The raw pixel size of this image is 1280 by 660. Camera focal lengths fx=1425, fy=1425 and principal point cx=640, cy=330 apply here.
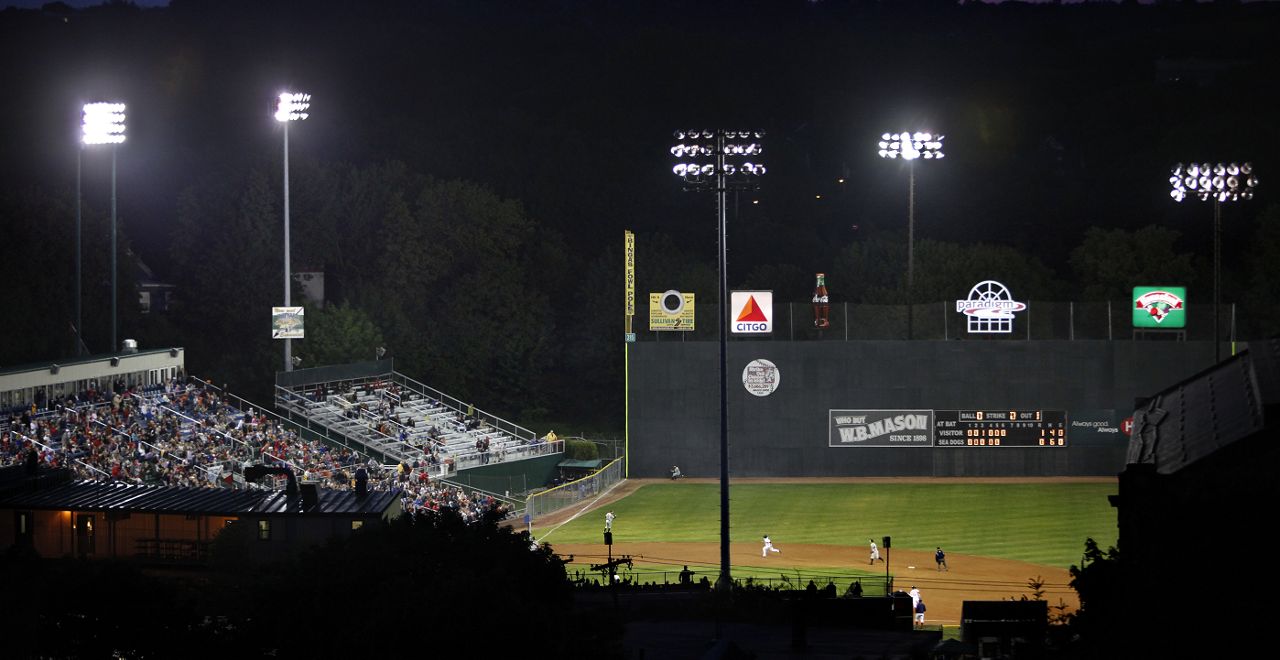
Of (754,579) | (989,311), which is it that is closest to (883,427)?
(989,311)

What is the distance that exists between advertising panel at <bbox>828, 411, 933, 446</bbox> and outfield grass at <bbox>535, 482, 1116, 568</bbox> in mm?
1869

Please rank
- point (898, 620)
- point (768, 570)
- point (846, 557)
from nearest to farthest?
point (898, 620), point (768, 570), point (846, 557)

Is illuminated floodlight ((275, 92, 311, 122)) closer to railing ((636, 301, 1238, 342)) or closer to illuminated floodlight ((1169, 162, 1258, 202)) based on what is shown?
railing ((636, 301, 1238, 342))

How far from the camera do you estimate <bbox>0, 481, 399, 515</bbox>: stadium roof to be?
89.7 ft

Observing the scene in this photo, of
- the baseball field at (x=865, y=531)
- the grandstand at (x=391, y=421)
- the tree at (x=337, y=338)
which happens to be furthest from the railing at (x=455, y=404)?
the baseball field at (x=865, y=531)

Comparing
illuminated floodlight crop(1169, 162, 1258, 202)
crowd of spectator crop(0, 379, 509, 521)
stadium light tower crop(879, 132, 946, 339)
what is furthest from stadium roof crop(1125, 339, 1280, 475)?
stadium light tower crop(879, 132, 946, 339)

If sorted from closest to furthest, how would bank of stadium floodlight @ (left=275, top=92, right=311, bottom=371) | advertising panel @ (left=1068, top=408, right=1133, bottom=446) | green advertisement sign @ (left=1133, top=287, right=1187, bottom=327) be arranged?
bank of stadium floodlight @ (left=275, top=92, right=311, bottom=371) → advertising panel @ (left=1068, top=408, right=1133, bottom=446) → green advertisement sign @ (left=1133, top=287, right=1187, bottom=327)

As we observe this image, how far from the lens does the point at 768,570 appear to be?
36.9 meters

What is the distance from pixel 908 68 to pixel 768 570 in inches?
4404

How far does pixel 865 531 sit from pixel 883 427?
10.5 meters

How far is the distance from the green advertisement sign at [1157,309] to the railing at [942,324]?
1.58 ft

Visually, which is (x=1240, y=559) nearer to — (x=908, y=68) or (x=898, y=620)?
(x=898, y=620)

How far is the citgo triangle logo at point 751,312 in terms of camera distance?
5431 centimetres

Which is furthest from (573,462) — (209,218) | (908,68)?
(908,68)
